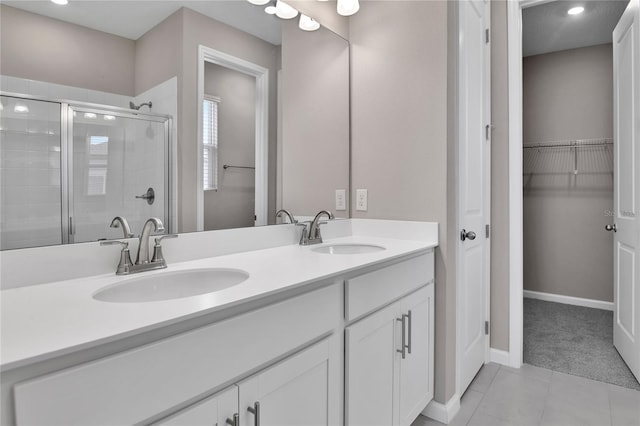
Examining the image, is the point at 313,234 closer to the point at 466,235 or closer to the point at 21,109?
the point at 466,235

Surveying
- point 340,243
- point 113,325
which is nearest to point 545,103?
point 340,243

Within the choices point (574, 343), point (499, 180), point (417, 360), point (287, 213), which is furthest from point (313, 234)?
point (574, 343)

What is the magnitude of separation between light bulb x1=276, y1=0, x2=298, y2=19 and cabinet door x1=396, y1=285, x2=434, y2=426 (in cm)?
143

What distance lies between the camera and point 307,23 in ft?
6.15

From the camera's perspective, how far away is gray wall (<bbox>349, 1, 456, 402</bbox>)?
5.63 feet

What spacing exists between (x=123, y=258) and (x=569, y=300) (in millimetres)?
4125

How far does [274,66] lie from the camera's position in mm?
Result: 1702

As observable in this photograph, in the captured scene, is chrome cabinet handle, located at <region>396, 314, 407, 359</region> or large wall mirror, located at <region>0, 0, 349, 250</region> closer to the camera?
large wall mirror, located at <region>0, 0, 349, 250</region>

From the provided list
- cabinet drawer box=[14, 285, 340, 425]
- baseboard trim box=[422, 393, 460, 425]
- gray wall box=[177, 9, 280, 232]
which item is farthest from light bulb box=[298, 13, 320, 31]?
baseboard trim box=[422, 393, 460, 425]

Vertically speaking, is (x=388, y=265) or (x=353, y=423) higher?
(x=388, y=265)

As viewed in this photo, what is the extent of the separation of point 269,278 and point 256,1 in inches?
50.3

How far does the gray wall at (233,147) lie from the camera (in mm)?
1415

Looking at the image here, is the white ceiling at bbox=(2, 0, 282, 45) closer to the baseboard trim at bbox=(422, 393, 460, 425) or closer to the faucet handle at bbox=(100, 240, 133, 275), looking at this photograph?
the faucet handle at bbox=(100, 240, 133, 275)

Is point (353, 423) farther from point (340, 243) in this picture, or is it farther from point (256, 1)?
point (256, 1)
